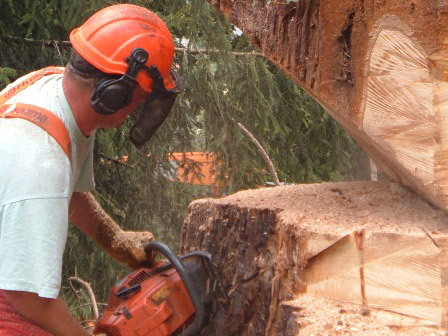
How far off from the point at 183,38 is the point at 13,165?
316 cm

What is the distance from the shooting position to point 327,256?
1.87 meters

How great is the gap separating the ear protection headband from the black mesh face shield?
0.29 feet

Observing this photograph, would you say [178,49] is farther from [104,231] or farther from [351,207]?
[351,207]

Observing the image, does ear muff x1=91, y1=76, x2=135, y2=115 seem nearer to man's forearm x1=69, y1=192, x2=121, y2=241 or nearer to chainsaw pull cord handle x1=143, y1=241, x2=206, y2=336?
chainsaw pull cord handle x1=143, y1=241, x2=206, y2=336

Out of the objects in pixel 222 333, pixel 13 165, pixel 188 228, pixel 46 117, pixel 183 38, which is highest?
pixel 183 38

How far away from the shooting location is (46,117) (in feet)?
6.43

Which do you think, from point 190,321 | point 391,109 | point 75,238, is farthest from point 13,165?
point 75,238

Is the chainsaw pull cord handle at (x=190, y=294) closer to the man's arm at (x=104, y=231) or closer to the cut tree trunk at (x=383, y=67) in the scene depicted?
the man's arm at (x=104, y=231)

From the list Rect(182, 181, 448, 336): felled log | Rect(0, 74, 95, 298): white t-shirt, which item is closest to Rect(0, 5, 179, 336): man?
Rect(0, 74, 95, 298): white t-shirt

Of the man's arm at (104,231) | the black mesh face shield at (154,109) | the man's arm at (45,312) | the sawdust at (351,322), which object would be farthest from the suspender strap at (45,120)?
the sawdust at (351,322)

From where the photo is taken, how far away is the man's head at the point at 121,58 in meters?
2.00

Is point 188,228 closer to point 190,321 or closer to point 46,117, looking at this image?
point 190,321

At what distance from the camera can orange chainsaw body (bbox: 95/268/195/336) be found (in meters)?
2.27

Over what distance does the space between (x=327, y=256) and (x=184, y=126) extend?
9.83ft
